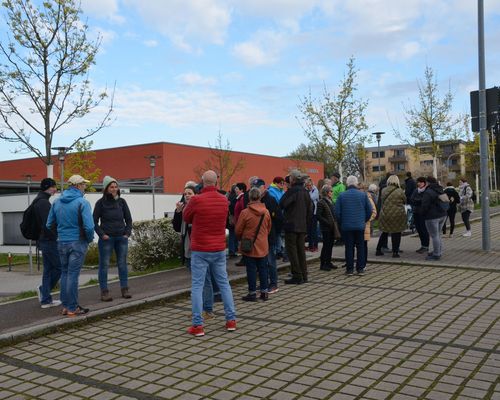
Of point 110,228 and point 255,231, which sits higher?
point 110,228

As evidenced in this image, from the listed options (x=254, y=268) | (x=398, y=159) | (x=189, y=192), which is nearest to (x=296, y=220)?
(x=254, y=268)

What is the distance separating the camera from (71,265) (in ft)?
22.0

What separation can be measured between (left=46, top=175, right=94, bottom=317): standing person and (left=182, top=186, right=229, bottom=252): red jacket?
58.9 inches

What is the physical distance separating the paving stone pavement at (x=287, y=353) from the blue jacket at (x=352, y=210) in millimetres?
1807

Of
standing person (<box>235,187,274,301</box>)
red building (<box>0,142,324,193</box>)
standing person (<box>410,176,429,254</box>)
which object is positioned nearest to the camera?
standing person (<box>235,187,274,301</box>)

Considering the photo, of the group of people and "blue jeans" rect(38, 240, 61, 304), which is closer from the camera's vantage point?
the group of people

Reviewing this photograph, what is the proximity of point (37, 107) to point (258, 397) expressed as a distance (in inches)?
594

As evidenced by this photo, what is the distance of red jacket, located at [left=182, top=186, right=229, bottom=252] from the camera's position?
→ 6.04m

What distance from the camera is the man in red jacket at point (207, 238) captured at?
19.8 feet

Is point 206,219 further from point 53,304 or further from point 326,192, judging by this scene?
point 326,192

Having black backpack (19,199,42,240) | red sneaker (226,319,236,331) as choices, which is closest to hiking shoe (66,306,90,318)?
black backpack (19,199,42,240)

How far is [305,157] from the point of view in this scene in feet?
285

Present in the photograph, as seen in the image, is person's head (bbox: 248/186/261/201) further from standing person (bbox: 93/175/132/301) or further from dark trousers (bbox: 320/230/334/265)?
dark trousers (bbox: 320/230/334/265)

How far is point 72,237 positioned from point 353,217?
16.0 ft
